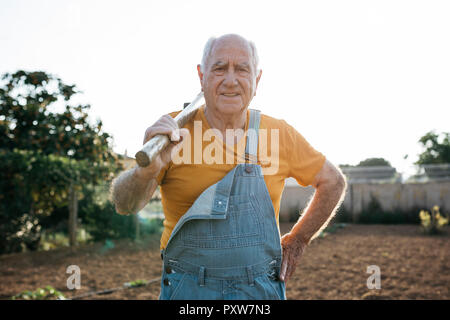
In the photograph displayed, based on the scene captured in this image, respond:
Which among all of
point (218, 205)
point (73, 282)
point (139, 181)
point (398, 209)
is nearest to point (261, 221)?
point (218, 205)

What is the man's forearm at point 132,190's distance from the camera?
145cm

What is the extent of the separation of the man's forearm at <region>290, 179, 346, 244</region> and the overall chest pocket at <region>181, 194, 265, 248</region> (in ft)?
1.27

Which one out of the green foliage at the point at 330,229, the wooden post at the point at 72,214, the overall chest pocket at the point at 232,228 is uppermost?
the overall chest pocket at the point at 232,228

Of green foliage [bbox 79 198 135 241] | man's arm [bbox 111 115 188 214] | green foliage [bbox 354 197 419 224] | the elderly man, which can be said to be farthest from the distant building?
man's arm [bbox 111 115 188 214]

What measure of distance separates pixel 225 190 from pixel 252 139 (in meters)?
0.29

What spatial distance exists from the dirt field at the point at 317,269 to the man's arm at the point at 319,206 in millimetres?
3203

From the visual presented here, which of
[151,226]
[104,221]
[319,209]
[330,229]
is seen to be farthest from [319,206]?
[330,229]

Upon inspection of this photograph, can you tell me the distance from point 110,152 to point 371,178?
14.4 meters

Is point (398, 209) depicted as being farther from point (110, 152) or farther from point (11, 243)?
point (11, 243)

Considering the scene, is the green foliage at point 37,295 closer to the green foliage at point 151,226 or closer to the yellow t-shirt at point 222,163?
the yellow t-shirt at point 222,163

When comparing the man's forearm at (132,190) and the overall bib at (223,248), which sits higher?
the man's forearm at (132,190)

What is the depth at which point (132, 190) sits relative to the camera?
4.83ft

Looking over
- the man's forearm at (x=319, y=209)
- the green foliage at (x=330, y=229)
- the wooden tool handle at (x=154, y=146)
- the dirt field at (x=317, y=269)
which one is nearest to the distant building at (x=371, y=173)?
the green foliage at (x=330, y=229)
